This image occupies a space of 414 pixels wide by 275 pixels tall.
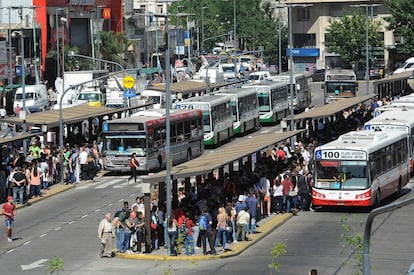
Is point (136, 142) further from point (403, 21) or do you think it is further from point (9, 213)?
point (403, 21)

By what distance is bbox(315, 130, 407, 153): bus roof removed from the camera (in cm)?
4434

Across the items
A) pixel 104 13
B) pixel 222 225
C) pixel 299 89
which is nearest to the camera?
pixel 222 225

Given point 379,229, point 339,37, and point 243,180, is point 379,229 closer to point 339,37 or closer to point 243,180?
point 243,180

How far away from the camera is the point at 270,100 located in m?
76.4

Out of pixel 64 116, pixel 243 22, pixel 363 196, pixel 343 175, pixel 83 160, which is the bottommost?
pixel 363 196

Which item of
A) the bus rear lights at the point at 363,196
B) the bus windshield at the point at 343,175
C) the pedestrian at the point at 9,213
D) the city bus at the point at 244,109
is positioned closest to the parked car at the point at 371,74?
the city bus at the point at 244,109

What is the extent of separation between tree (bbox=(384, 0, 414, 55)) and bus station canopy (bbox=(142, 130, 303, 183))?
67134 mm

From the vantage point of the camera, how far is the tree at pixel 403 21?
11638cm

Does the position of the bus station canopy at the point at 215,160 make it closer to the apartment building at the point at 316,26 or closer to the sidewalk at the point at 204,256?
the sidewalk at the point at 204,256

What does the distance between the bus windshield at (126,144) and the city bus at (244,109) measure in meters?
15.6

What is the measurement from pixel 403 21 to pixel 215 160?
78.9 m

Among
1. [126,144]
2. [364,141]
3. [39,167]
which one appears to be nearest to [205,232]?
[364,141]

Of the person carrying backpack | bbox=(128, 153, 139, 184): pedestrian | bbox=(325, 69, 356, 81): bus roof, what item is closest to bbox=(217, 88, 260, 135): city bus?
bbox=(325, 69, 356, 81): bus roof

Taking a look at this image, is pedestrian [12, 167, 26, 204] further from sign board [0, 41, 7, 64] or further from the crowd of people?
sign board [0, 41, 7, 64]
